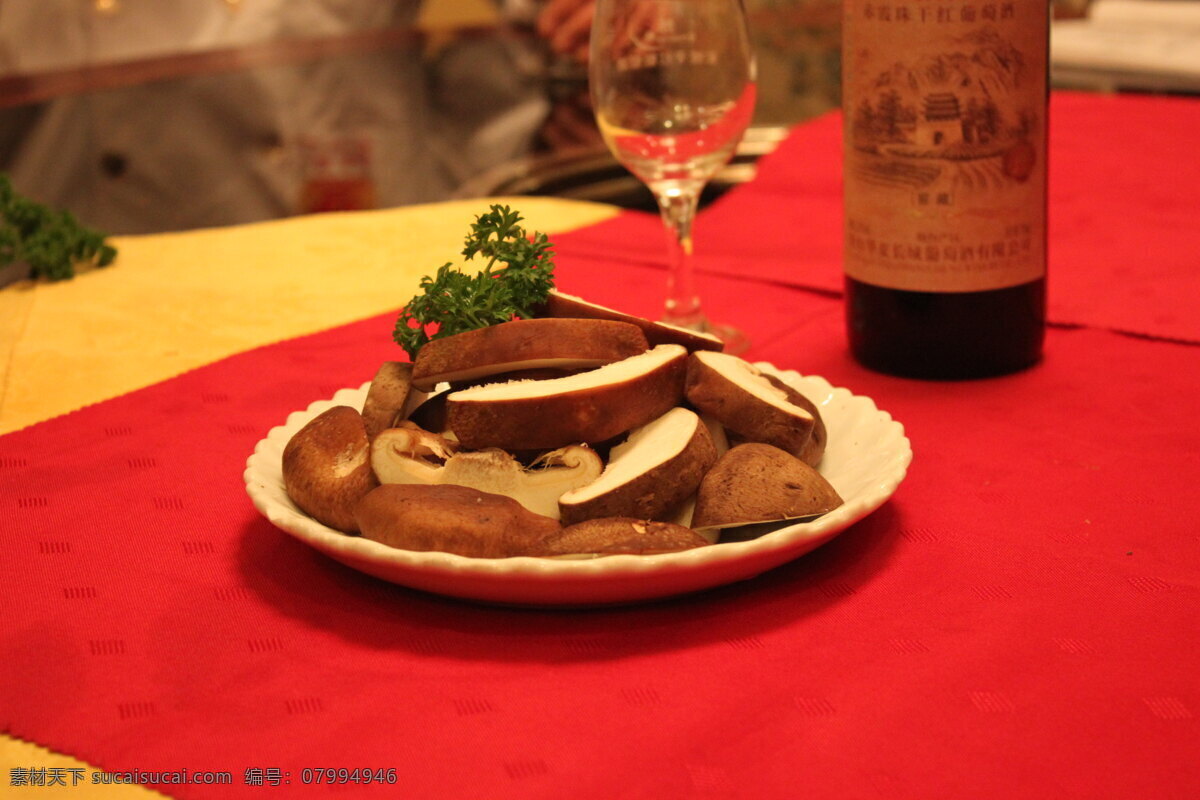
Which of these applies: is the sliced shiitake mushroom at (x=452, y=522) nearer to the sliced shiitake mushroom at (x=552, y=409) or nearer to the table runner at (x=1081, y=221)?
the sliced shiitake mushroom at (x=552, y=409)

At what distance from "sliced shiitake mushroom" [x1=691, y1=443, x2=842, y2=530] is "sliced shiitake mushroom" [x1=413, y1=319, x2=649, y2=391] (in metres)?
0.09

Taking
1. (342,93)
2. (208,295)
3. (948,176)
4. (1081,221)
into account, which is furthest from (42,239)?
(342,93)

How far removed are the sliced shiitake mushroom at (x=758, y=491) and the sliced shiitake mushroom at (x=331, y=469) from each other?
17cm

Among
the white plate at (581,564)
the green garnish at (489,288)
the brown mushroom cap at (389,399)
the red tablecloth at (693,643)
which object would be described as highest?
the green garnish at (489,288)

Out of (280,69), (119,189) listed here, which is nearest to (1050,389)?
(119,189)

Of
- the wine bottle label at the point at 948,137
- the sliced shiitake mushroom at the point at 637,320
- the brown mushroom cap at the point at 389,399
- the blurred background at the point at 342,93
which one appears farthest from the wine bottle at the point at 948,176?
the blurred background at the point at 342,93

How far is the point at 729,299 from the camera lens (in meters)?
1.19

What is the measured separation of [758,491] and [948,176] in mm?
377

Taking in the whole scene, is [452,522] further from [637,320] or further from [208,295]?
[208,295]

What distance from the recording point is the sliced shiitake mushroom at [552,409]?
0.59 metres

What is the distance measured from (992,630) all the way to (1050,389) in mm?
385

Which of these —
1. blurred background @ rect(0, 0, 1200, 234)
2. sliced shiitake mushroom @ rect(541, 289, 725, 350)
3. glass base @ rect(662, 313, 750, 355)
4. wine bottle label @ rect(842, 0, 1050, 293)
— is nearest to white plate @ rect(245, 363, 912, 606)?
sliced shiitake mushroom @ rect(541, 289, 725, 350)

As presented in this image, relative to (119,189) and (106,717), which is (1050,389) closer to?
(106,717)

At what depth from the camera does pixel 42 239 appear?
4.19ft
